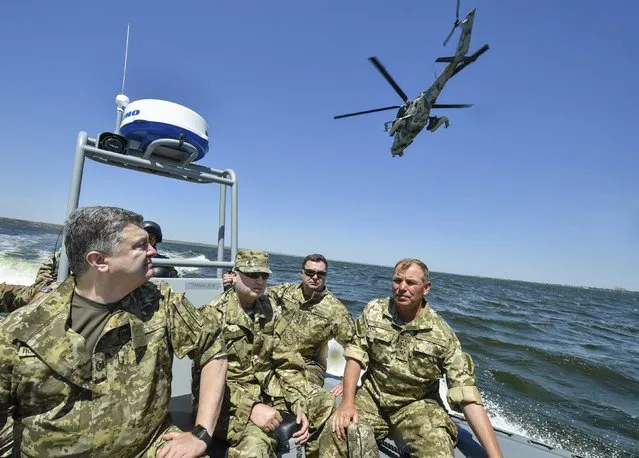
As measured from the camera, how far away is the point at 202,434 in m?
1.75

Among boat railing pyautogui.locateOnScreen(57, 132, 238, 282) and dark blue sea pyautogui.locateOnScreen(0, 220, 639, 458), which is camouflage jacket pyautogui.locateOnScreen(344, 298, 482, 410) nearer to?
boat railing pyautogui.locateOnScreen(57, 132, 238, 282)

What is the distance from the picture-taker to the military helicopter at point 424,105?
1096 cm

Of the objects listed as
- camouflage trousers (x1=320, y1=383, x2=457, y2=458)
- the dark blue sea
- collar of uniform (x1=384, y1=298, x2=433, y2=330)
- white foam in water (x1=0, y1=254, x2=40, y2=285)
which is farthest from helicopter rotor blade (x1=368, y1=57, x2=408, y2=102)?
white foam in water (x1=0, y1=254, x2=40, y2=285)

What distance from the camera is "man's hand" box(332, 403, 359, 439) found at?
2424mm

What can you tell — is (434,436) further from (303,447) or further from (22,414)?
(22,414)

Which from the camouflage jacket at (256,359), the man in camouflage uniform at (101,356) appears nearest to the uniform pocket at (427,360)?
the camouflage jacket at (256,359)

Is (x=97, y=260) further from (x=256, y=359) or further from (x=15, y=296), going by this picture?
(x=15, y=296)

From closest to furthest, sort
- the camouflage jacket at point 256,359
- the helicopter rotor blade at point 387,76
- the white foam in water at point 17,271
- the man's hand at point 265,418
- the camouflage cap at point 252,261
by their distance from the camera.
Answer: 1. the man's hand at point 265,418
2. the camouflage jacket at point 256,359
3. the camouflage cap at point 252,261
4. the helicopter rotor blade at point 387,76
5. the white foam in water at point 17,271

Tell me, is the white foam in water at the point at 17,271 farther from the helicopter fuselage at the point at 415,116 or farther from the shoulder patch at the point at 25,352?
the shoulder patch at the point at 25,352

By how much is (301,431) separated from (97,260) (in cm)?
167

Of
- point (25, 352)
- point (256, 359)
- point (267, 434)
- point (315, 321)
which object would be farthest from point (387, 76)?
point (25, 352)

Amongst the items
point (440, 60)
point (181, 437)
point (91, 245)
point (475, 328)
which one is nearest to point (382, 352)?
point (181, 437)

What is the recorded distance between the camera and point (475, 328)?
14.3 metres

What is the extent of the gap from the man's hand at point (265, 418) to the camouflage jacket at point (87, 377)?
62 cm
